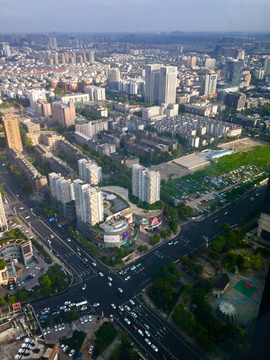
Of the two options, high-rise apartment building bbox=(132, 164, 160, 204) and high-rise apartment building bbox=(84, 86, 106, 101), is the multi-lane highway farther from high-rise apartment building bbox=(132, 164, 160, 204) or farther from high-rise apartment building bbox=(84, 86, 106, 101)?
high-rise apartment building bbox=(84, 86, 106, 101)

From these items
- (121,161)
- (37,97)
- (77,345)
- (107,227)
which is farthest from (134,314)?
(37,97)

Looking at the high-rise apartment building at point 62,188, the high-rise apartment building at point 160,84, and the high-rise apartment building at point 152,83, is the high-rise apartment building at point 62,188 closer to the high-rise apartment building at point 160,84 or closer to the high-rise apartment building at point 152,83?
the high-rise apartment building at point 160,84

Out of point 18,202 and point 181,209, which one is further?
point 18,202

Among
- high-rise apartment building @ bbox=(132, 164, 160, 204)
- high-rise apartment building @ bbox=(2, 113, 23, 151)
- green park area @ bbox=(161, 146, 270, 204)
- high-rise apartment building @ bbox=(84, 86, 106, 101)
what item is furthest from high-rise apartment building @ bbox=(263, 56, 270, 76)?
high-rise apartment building @ bbox=(2, 113, 23, 151)

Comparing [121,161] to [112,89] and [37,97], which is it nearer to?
[37,97]

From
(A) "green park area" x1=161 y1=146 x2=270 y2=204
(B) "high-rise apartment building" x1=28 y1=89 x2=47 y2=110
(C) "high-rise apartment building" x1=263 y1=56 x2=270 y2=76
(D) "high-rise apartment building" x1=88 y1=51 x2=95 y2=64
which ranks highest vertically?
(C) "high-rise apartment building" x1=263 y1=56 x2=270 y2=76

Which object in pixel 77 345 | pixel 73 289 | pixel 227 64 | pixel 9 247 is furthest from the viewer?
pixel 227 64

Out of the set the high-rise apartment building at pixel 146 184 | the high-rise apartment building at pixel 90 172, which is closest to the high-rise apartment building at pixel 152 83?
the high-rise apartment building at pixel 90 172
